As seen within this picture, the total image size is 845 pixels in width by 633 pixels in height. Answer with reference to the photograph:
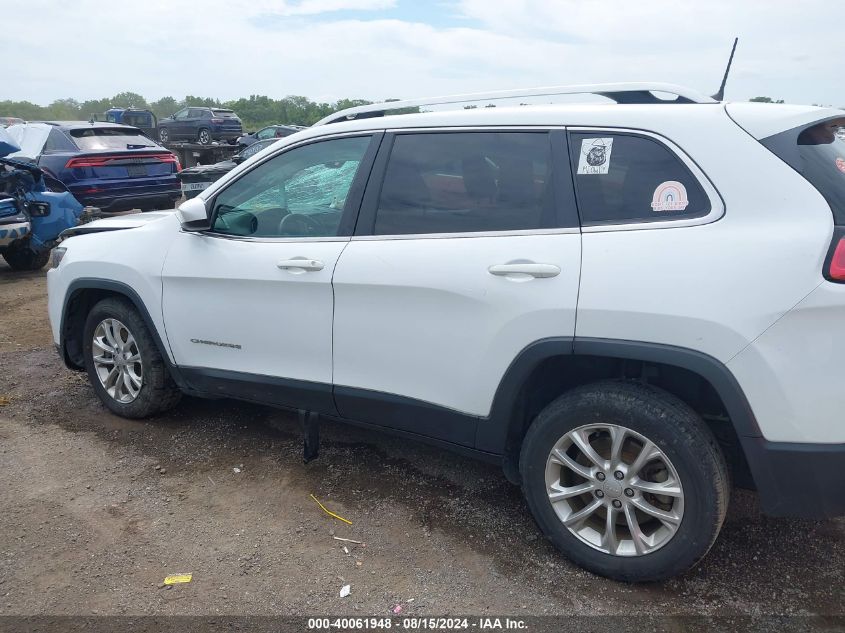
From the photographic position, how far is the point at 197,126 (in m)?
27.9

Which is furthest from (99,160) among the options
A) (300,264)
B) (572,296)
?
(572,296)

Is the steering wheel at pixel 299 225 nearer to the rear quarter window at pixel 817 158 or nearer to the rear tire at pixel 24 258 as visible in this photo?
the rear quarter window at pixel 817 158

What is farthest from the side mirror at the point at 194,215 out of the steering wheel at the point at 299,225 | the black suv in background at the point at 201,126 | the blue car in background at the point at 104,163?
the black suv in background at the point at 201,126

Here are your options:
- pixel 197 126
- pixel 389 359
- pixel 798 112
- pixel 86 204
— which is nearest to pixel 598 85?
pixel 798 112

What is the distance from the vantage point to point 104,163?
9977 millimetres

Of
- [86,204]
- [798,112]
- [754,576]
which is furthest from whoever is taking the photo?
[86,204]

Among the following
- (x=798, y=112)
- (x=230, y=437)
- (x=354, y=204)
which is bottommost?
(x=230, y=437)

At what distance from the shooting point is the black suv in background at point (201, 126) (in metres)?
27.9

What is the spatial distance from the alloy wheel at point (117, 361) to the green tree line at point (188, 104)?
34544mm

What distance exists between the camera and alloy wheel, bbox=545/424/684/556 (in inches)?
99.5

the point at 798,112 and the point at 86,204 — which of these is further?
the point at 86,204

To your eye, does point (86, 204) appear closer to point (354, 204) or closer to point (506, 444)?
point (354, 204)

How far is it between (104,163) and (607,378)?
940 centimetres

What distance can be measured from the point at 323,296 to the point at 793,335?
1.95m
